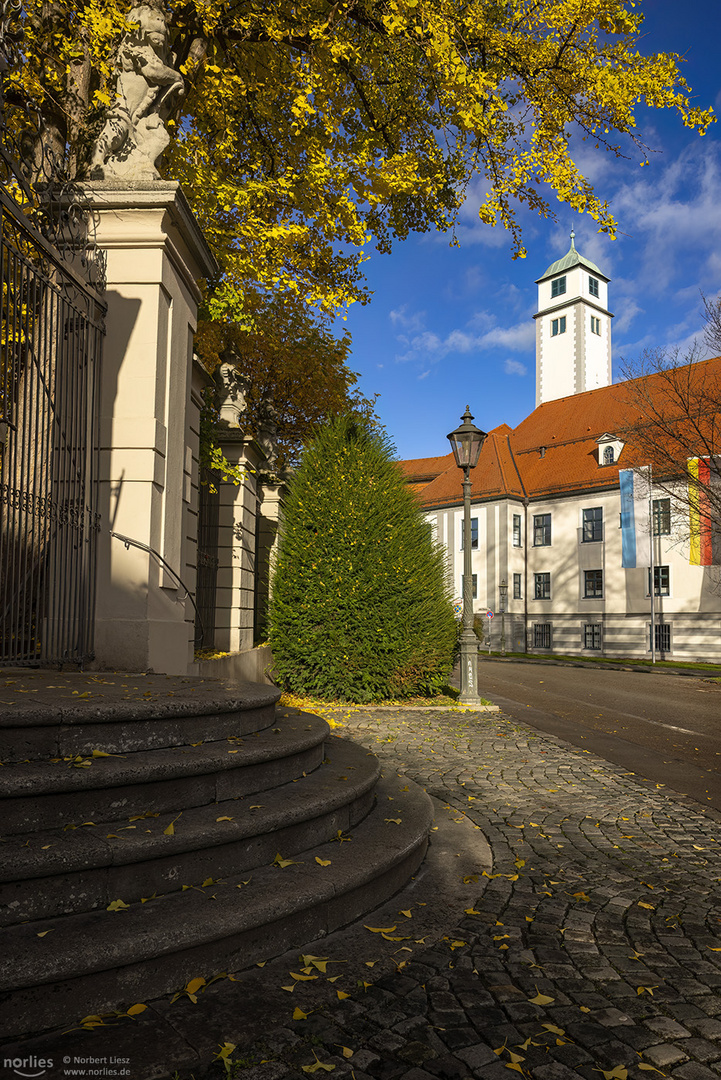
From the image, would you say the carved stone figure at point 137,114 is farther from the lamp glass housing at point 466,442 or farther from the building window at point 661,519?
the building window at point 661,519

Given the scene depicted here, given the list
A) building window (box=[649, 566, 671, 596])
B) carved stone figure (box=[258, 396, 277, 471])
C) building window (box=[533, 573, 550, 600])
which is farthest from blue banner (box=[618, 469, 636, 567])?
carved stone figure (box=[258, 396, 277, 471])

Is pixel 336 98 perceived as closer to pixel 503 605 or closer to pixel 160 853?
pixel 160 853

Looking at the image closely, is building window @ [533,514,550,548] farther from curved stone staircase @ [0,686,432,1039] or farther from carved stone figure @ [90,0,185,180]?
curved stone staircase @ [0,686,432,1039]

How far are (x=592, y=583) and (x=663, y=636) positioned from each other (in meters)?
4.75

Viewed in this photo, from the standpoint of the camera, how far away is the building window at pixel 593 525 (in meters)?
37.4

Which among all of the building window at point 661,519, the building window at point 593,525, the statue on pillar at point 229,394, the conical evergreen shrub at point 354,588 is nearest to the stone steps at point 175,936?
the conical evergreen shrub at point 354,588

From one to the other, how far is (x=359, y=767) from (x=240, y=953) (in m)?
2.09

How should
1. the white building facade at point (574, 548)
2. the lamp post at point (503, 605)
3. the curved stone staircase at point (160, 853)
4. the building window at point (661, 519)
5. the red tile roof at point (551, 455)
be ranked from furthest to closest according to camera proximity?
the lamp post at point (503, 605) < the red tile roof at point (551, 455) < the white building facade at point (574, 548) < the building window at point (661, 519) < the curved stone staircase at point (160, 853)

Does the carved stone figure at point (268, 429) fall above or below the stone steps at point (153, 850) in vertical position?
above

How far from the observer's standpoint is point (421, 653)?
1200 cm

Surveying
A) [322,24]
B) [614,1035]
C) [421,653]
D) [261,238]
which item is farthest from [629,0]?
[614,1035]

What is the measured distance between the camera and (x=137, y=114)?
636cm

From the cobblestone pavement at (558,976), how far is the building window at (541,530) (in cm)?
3591

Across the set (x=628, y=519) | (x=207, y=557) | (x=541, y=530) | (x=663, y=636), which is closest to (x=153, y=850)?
(x=207, y=557)
